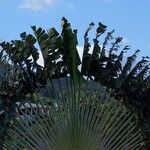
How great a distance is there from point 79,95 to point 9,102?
1256 millimetres

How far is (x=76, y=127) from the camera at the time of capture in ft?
20.3

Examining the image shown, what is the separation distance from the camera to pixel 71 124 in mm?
6191

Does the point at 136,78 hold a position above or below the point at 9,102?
above

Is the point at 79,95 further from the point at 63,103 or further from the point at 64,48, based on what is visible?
the point at 64,48

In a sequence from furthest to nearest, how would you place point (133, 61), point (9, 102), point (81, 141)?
point (133, 61), point (9, 102), point (81, 141)

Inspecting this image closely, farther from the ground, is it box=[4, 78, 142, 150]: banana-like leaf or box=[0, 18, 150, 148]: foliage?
box=[0, 18, 150, 148]: foliage

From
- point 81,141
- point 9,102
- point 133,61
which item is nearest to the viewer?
point 81,141

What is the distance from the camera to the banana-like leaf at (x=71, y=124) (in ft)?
20.2

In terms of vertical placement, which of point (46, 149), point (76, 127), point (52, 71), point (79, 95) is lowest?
point (46, 149)

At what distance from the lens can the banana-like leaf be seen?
20.2ft

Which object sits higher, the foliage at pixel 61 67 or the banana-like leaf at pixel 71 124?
the foliage at pixel 61 67

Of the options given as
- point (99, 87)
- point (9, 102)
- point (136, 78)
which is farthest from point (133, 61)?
point (9, 102)

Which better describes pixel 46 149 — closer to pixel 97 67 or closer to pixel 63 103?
pixel 63 103

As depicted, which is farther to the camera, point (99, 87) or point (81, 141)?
point (99, 87)
